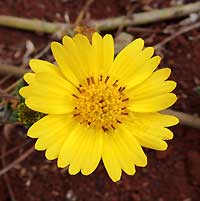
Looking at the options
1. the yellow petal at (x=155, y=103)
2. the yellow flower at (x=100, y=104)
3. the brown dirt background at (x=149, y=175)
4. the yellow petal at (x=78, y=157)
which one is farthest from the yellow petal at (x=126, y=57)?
the brown dirt background at (x=149, y=175)

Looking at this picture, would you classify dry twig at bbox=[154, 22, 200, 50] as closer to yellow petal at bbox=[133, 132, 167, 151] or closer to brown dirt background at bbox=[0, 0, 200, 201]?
brown dirt background at bbox=[0, 0, 200, 201]

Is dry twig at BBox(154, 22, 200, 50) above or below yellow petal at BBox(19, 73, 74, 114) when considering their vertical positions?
below

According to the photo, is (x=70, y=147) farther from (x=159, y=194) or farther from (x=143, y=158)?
(x=159, y=194)

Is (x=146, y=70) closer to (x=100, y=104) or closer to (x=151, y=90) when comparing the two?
(x=151, y=90)

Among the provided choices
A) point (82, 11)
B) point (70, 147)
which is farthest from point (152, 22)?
point (70, 147)

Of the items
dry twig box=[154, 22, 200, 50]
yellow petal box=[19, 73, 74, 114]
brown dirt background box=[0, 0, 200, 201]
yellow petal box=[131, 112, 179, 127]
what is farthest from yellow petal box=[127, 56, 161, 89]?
dry twig box=[154, 22, 200, 50]

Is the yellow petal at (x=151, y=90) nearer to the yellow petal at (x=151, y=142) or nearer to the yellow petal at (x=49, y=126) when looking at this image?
the yellow petal at (x=151, y=142)
